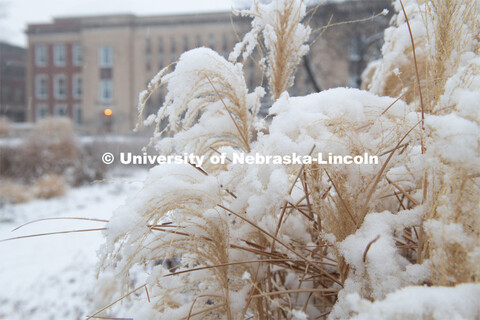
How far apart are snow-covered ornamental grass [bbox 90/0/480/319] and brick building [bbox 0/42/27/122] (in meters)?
39.0

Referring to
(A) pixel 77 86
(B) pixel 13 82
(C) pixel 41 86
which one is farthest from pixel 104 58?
(B) pixel 13 82

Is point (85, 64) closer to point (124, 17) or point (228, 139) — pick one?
point (124, 17)

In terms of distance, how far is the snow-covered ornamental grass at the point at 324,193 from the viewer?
612 mm

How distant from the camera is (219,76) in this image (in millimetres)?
1009

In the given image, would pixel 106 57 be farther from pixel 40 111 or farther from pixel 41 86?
pixel 40 111

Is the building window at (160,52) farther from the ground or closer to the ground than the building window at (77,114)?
farther from the ground

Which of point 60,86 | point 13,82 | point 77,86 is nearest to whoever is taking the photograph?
point 77,86

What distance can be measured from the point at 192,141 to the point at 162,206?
0.30 meters

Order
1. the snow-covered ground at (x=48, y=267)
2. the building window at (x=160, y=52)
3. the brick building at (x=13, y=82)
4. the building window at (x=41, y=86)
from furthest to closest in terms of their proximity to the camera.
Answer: the brick building at (x=13, y=82) → the building window at (x=41, y=86) → the building window at (x=160, y=52) → the snow-covered ground at (x=48, y=267)

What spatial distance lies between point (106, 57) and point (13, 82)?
13.7 m

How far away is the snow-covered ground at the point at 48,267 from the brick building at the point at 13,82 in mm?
32741

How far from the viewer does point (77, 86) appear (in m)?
29.4

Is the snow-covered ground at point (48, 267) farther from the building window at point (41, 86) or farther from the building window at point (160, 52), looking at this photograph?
the building window at point (41, 86)

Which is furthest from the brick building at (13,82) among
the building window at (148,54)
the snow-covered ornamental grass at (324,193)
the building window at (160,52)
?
the snow-covered ornamental grass at (324,193)
